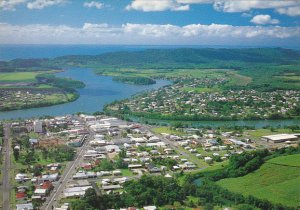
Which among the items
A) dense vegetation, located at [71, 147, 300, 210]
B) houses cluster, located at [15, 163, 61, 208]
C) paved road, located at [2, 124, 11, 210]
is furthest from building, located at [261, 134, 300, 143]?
paved road, located at [2, 124, 11, 210]

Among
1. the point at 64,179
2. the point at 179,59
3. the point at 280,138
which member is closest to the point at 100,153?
the point at 64,179

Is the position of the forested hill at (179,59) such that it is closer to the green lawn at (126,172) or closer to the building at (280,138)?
the building at (280,138)

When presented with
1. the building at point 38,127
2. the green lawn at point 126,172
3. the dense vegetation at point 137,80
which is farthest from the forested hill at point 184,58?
the green lawn at point 126,172

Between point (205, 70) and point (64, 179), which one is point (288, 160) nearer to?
point (64, 179)

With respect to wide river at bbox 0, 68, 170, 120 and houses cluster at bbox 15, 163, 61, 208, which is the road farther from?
wide river at bbox 0, 68, 170, 120

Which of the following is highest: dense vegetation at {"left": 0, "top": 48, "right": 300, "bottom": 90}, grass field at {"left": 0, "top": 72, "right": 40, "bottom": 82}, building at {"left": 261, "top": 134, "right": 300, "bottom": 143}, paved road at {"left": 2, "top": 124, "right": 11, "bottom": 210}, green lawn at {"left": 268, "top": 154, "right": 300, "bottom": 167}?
dense vegetation at {"left": 0, "top": 48, "right": 300, "bottom": 90}

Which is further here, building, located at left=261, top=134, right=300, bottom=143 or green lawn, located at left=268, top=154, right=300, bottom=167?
building, located at left=261, top=134, right=300, bottom=143

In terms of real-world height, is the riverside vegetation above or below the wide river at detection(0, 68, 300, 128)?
above
